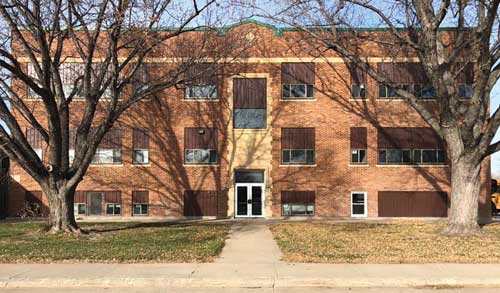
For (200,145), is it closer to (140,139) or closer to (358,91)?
(140,139)

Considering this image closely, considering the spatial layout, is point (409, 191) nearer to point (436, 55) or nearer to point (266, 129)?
point (266, 129)

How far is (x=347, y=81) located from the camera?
2983 cm

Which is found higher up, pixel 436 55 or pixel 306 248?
pixel 436 55

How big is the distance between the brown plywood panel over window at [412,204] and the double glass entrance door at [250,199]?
6734 millimetres

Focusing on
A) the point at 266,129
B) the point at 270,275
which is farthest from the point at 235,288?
the point at 266,129

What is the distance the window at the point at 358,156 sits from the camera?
29.6m

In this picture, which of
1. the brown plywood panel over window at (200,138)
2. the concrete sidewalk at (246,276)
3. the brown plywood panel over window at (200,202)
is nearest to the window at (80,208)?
the brown plywood panel over window at (200,202)

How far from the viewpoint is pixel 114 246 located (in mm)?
14789

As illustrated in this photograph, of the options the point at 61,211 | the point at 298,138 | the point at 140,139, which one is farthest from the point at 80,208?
the point at 298,138

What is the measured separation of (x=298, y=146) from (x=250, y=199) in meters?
4.07

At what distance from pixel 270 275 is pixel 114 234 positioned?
31.8 feet

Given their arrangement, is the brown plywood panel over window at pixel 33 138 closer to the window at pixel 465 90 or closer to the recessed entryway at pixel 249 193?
the recessed entryway at pixel 249 193

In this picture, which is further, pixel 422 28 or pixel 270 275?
pixel 422 28

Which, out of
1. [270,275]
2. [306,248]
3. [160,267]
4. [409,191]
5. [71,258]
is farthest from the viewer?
[409,191]
